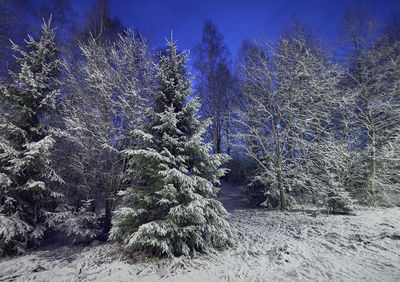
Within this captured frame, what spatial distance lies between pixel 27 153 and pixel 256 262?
20.2 feet

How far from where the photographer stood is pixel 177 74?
4.97 meters

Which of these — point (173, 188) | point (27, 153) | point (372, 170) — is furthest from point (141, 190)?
point (372, 170)

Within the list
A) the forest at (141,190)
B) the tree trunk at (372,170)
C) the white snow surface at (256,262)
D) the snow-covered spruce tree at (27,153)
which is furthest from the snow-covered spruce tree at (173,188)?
the tree trunk at (372,170)

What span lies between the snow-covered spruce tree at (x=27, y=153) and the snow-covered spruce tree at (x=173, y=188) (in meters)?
2.37

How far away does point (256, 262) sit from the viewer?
3.70 meters

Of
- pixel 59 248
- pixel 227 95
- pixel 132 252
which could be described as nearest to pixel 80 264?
pixel 132 252

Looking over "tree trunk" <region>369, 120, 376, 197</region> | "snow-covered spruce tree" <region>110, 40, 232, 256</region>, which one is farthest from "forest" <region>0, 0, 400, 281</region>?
"tree trunk" <region>369, 120, 376, 197</region>

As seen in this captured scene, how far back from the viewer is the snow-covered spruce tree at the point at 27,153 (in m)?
4.20

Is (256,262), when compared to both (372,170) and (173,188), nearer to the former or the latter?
(173,188)

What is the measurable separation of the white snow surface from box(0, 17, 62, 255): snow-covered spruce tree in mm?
763

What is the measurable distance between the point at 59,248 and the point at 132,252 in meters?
2.43

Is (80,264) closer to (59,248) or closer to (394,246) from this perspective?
(59,248)

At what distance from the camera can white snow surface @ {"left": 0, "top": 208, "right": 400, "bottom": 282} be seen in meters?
3.23

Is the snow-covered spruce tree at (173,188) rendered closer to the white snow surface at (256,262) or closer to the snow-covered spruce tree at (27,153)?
the white snow surface at (256,262)
